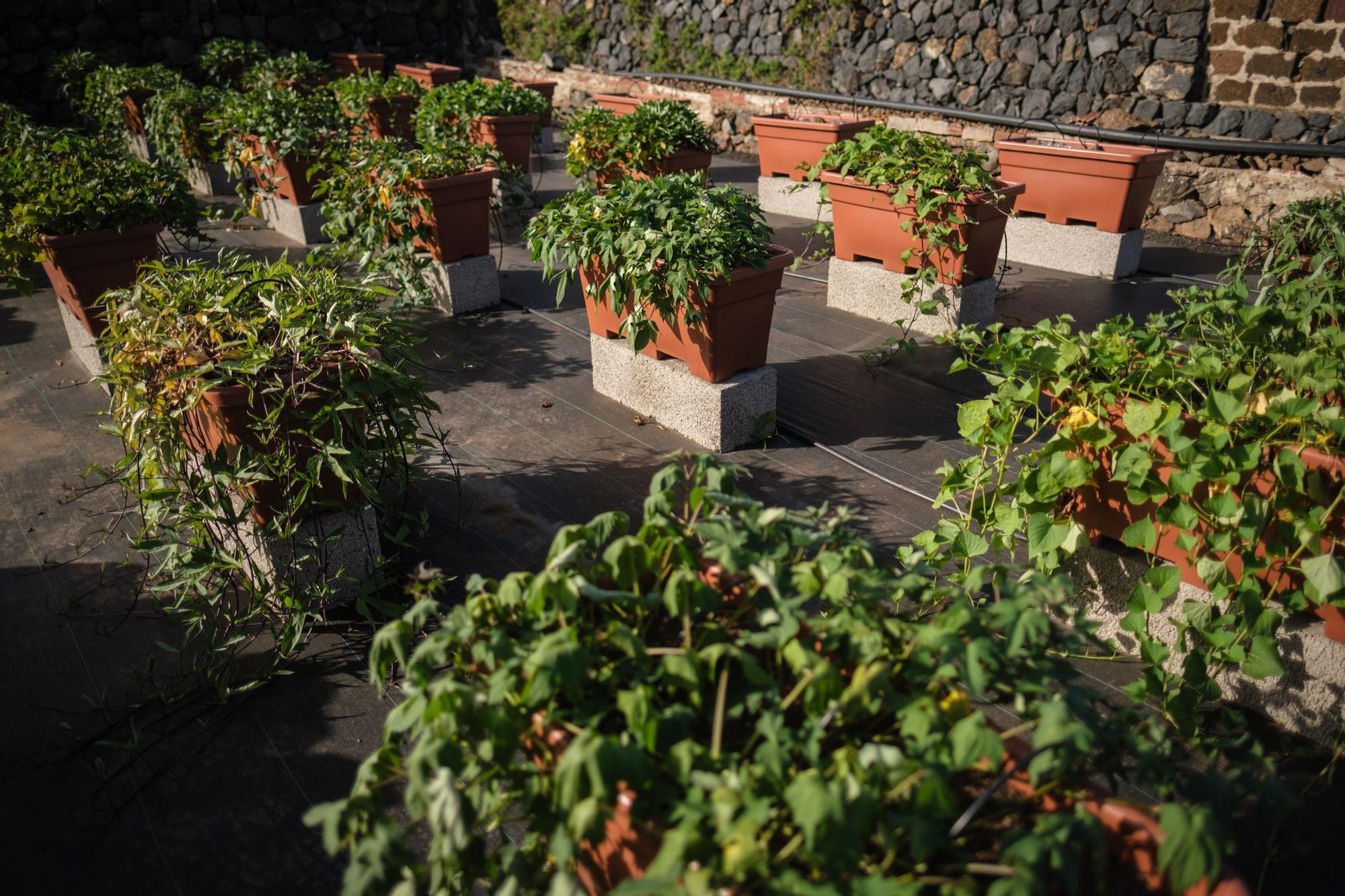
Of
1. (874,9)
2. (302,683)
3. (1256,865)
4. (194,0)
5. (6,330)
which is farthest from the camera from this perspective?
(194,0)

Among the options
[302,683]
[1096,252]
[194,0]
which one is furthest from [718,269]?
[194,0]

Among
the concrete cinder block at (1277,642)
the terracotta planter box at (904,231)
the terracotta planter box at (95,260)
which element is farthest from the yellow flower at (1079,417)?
the terracotta planter box at (95,260)

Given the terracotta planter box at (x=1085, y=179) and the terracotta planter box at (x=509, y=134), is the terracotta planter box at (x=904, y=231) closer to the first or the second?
the terracotta planter box at (x=1085, y=179)

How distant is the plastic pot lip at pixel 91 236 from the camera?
3590mm

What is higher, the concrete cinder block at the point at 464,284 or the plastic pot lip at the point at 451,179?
the plastic pot lip at the point at 451,179

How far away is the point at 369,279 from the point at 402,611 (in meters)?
1.06

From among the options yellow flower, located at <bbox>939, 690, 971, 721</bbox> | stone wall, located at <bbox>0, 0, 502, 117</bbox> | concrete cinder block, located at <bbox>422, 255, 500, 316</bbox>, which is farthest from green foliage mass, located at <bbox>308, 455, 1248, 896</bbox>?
stone wall, located at <bbox>0, 0, 502, 117</bbox>

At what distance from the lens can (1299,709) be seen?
1.97m

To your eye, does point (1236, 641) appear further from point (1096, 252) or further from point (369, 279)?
point (1096, 252)

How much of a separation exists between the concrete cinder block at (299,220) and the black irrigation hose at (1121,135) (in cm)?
439

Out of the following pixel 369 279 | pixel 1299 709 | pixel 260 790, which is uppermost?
pixel 369 279

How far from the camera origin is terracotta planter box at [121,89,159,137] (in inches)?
315

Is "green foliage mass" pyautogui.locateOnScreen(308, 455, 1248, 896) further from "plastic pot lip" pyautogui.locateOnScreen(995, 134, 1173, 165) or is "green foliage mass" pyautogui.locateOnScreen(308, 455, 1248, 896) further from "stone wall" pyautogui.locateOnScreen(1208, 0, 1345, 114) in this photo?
"stone wall" pyautogui.locateOnScreen(1208, 0, 1345, 114)

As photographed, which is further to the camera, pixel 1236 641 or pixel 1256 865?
pixel 1236 641
